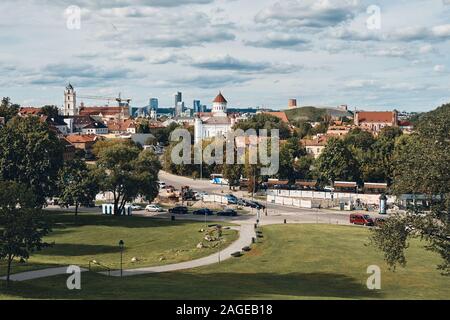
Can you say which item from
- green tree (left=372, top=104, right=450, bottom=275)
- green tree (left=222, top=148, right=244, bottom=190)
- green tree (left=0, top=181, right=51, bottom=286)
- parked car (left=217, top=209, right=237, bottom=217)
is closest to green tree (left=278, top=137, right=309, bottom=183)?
green tree (left=222, top=148, right=244, bottom=190)

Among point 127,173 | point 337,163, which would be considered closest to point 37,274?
point 127,173

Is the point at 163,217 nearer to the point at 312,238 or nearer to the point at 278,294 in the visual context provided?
the point at 312,238

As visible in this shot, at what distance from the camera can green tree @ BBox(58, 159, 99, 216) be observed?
Result: 73.9m

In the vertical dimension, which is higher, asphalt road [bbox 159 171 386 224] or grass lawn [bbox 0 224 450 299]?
asphalt road [bbox 159 171 386 224]

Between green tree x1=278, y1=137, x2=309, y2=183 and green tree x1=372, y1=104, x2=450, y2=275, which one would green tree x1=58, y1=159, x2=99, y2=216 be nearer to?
green tree x1=372, y1=104, x2=450, y2=275

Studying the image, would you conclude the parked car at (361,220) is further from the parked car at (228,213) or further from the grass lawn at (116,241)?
the grass lawn at (116,241)

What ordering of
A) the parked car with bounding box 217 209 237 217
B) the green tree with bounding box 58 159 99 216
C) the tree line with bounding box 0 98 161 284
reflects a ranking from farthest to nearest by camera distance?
the parked car with bounding box 217 209 237 217, the green tree with bounding box 58 159 99 216, the tree line with bounding box 0 98 161 284

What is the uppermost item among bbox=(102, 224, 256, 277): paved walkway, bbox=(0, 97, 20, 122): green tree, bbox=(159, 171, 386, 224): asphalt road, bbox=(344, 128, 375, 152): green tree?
bbox=(0, 97, 20, 122): green tree

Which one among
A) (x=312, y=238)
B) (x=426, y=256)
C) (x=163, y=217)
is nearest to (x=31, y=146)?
(x=163, y=217)

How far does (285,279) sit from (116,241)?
24.6 m

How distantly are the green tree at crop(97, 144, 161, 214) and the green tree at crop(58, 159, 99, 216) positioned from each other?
139 centimetres

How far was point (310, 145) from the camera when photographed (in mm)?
152125

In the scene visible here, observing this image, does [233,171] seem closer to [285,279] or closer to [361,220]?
[361,220]

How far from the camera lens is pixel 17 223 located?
38.1m
